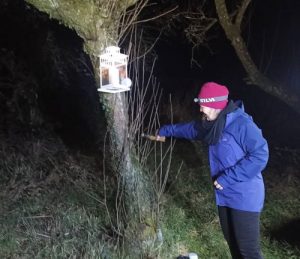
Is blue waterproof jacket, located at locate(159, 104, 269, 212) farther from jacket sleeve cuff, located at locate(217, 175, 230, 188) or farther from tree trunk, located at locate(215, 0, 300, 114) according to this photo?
tree trunk, located at locate(215, 0, 300, 114)

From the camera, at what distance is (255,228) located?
3.94 metres

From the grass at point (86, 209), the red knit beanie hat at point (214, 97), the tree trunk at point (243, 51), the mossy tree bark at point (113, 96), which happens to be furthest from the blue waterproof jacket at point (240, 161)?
the tree trunk at point (243, 51)

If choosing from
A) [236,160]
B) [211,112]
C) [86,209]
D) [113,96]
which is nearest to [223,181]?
[236,160]

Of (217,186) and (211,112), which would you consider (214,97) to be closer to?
(211,112)

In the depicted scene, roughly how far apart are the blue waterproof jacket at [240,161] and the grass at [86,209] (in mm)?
1212

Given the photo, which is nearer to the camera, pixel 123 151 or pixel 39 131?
pixel 123 151

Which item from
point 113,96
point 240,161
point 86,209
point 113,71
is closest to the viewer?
point 240,161

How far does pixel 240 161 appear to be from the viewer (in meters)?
3.81

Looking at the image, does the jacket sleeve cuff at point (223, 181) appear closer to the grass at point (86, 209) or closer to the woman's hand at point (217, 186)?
the woman's hand at point (217, 186)

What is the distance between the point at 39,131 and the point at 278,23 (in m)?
5.68

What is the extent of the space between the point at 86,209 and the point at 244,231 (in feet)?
8.67

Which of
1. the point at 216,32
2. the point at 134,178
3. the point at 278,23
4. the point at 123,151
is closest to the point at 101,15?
the point at 123,151

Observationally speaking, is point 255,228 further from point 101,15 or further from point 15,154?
point 15,154

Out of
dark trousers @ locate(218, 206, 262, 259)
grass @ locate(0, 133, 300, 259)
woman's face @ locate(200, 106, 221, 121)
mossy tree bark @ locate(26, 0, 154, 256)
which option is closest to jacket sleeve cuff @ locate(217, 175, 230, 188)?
dark trousers @ locate(218, 206, 262, 259)
